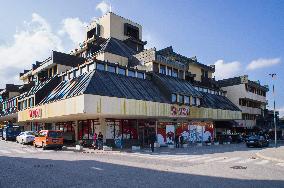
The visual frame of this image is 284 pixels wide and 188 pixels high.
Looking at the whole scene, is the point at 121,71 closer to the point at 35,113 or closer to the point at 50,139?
the point at 50,139

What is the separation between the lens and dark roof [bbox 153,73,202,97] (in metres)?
40.0

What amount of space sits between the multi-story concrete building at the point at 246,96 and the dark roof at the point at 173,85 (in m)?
20.8

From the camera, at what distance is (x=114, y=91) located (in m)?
32.1

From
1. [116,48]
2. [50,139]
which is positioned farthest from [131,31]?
[50,139]

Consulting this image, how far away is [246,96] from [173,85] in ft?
90.9

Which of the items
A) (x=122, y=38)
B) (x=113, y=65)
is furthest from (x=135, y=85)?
(x=122, y=38)

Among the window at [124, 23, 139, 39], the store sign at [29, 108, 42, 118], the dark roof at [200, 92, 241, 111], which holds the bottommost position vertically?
the store sign at [29, 108, 42, 118]

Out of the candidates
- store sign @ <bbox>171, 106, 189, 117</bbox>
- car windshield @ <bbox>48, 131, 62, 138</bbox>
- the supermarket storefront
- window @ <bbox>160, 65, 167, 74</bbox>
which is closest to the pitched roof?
window @ <bbox>160, 65, 167, 74</bbox>

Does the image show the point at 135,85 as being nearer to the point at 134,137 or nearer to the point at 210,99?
the point at 134,137

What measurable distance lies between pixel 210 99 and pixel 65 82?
25.5 meters

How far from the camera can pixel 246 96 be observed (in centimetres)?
6284

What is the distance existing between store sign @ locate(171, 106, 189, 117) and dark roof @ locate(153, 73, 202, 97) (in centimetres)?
226

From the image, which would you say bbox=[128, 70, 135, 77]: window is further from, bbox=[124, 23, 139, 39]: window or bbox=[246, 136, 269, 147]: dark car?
bbox=[124, 23, 139, 39]: window

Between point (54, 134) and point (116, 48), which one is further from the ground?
point (116, 48)
